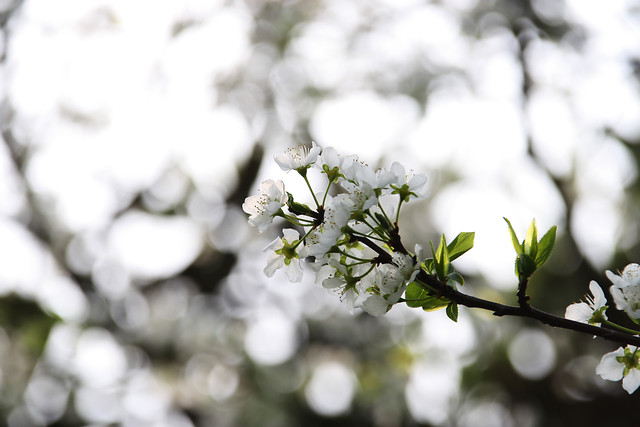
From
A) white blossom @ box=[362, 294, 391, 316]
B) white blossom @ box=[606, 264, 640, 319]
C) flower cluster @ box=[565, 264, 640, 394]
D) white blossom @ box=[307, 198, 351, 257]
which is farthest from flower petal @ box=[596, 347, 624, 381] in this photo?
white blossom @ box=[307, 198, 351, 257]

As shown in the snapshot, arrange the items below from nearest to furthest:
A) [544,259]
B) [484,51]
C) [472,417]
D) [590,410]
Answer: [544,259]
[590,410]
[484,51]
[472,417]

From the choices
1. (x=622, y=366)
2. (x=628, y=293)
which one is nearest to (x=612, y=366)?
(x=622, y=366)

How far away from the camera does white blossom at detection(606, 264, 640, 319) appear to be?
0.80 metres

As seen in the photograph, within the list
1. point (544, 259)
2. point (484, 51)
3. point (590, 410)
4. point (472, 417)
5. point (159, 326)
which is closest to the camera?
point (544, 259)

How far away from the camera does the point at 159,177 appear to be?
15.8 ft

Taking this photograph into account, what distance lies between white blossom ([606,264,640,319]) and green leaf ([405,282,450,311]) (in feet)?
0.78

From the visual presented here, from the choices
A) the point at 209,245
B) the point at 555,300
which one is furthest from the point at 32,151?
the point at 555,300

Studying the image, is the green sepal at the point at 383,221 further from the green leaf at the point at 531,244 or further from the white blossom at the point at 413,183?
the green leaf at the point at 531,244

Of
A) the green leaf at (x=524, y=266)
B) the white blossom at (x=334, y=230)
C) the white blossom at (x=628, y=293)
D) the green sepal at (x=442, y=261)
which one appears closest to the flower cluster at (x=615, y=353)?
the white blossom at (x=628, y=293)

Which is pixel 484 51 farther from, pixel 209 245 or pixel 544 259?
pixel 544 259

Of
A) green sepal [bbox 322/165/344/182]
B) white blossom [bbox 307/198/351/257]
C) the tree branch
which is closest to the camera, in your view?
the tree branch

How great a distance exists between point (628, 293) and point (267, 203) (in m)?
0.53

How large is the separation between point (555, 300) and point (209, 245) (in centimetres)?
276

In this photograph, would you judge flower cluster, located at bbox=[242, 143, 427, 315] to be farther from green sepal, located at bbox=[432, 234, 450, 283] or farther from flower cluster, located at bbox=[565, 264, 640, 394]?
flower cluster, located at bbox=[565, 264, 640, 394]
